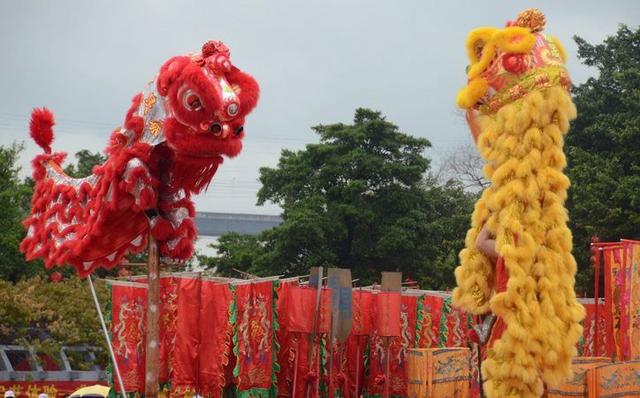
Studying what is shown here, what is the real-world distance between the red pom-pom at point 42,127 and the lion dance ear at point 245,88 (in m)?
1.84

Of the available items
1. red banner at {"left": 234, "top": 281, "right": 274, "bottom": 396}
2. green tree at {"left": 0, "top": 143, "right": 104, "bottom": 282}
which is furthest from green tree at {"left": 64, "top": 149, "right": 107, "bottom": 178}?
red banner at {"left": 234, "top": 281, "right": 274, "bottom": 396}

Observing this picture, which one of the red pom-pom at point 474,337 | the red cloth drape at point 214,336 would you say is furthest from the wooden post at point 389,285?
the red pom-pom at point 474,337

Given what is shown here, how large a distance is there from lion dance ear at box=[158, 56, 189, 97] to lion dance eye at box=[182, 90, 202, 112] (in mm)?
164

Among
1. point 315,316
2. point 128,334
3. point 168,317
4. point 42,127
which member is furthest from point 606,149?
point 42,127

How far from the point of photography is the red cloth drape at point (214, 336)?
10844mm

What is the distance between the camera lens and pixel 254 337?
11.0 metres

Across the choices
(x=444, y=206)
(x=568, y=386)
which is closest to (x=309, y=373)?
(x=568, y=386)

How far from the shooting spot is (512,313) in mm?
5805

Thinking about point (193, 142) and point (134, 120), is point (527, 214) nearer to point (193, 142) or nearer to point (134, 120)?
point (193, 142)

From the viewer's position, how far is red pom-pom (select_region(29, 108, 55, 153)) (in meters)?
7.91

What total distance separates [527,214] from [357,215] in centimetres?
1411

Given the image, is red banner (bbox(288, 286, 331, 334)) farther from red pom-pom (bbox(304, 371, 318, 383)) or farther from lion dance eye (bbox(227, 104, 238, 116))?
lion dance eye (bbox(227, 104, 238, 116))

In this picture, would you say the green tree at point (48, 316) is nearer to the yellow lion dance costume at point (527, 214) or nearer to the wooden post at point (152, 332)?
the wooden post at point (152, 332)

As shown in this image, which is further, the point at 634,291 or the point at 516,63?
the point at 634,291
